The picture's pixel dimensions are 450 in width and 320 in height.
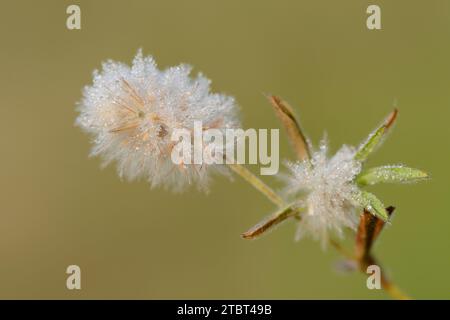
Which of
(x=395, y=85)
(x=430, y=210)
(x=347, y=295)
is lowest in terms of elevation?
(x=347, y=295)

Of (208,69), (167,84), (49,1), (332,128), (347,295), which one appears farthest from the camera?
(49,1)

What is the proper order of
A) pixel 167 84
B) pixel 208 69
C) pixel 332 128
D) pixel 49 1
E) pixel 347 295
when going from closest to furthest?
pixel 167 84, pixel 347 295, pixel 332 128, pixel 208 69, pixel 49 1

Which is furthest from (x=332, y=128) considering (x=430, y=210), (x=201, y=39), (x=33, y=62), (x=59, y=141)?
(x=33, y=62)

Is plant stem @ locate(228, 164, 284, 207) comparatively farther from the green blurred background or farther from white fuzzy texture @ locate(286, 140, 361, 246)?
the green blurred background

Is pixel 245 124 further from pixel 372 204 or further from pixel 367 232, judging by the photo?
pixel 372 204

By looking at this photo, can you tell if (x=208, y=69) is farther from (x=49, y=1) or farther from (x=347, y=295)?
(x=347, y=295)

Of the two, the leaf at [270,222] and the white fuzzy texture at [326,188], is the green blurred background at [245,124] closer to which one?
the white fuzzy texture at [326,188]
